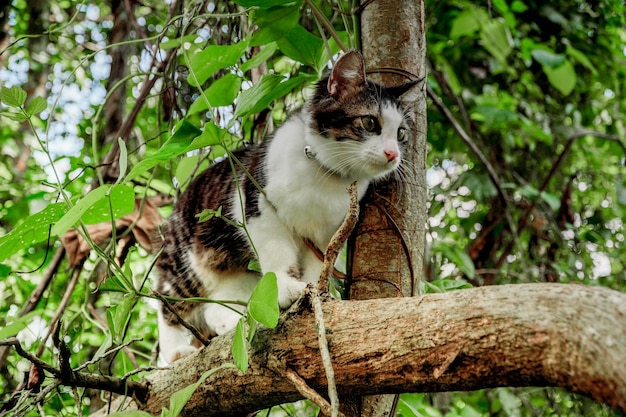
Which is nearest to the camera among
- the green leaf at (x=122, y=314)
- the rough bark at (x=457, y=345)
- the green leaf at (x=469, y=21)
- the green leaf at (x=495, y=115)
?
the rough bark at (x=457, y=345)

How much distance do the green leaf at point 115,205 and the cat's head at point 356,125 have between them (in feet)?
1.73

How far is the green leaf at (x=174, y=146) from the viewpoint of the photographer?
1.15m

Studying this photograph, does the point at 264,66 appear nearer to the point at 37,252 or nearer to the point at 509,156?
the point at 37,252

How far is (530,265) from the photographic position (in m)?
3.13

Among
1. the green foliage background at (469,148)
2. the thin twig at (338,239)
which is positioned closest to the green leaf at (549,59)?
the green foliage background at (469,148)

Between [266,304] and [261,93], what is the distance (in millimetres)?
498

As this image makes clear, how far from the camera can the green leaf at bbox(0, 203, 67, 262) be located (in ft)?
4.35

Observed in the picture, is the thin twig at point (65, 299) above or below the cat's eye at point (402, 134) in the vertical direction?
below

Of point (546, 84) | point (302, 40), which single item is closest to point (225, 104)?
point (302, 40)

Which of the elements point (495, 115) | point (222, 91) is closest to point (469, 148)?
point (495, 115)

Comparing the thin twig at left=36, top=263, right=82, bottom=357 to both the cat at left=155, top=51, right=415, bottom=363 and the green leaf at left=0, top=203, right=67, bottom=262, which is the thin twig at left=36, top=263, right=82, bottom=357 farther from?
the green leaf at left=0, top=203, right=67, bottom=262

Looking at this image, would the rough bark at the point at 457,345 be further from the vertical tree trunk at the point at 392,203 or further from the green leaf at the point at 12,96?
the green leaf at the point at 12,96

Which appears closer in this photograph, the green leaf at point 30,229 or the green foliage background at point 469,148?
the green leaf at point 30,229

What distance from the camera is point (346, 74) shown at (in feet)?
4.99
